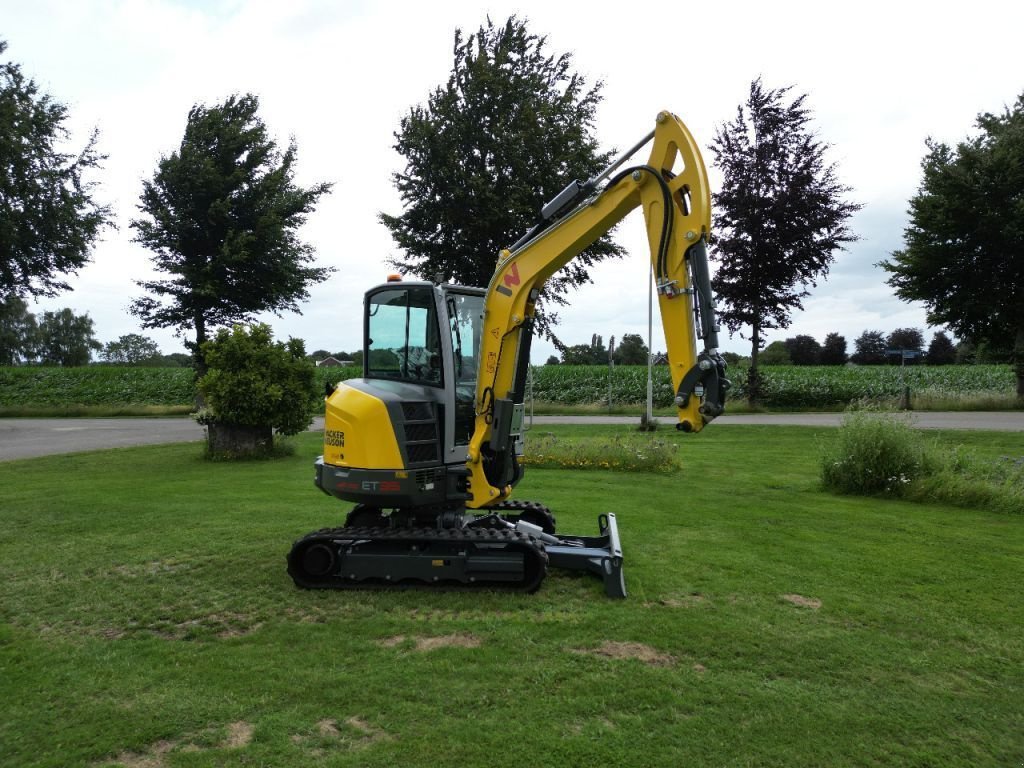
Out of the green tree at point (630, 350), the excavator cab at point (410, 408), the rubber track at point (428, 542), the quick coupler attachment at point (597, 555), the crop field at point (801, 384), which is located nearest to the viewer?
the quick coupler attachment at point (597, 555)

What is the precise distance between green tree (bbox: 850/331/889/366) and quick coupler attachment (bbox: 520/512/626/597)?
59.9m

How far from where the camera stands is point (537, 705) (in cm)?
364

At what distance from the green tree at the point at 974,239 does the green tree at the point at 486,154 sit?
41.5ft

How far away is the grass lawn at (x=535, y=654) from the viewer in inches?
130

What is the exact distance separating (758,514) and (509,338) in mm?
4835

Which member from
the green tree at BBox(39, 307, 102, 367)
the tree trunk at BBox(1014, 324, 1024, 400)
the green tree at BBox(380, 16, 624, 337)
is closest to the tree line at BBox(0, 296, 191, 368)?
the green tree at BBox(39, 307, 102, 367)

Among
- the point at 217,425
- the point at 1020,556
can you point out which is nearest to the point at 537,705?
the point at 1020,556

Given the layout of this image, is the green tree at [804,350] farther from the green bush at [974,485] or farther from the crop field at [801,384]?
the green bush at [974,485]

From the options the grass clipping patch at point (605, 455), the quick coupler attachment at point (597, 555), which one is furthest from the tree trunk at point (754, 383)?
the quick coupler attachment at point (597, 555)

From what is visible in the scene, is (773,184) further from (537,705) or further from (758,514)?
(537,705)

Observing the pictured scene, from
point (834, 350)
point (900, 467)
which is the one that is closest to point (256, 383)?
point (900, 467)

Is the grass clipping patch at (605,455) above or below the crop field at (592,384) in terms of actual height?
below

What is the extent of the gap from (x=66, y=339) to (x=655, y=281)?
88626 millimetres

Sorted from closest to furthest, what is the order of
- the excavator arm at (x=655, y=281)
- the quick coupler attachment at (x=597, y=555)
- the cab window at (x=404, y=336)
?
the excavator arm at (x=655, y=281)
the quick coupler attachment at (x=597, y=555)
the cab window at (x=404, y=336)
